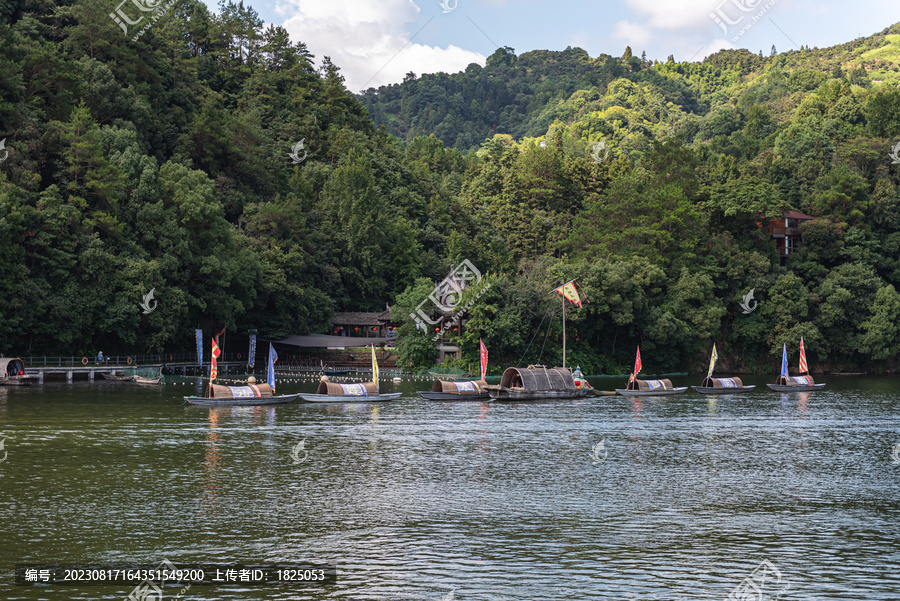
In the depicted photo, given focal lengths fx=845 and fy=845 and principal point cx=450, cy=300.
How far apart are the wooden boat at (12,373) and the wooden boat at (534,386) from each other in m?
39.7

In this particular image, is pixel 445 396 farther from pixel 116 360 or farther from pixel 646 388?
pixel 116 360

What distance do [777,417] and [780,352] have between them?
163 feet

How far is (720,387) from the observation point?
78938mm

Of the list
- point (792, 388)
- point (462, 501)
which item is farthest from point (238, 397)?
point (792, 388)

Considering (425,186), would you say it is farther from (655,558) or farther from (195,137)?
(655,558)

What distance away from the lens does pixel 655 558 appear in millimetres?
24859

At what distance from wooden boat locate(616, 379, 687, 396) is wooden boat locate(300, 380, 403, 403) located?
2283 cm

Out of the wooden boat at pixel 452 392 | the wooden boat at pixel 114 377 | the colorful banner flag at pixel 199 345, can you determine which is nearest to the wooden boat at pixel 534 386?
the wooden boat at pixel 452 392

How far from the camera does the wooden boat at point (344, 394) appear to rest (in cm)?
6300

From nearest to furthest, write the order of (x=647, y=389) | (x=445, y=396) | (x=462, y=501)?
(x=462, y=501)
(x=445, y=396)
(x=647, y=389)

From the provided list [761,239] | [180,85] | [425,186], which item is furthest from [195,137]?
[761,239]

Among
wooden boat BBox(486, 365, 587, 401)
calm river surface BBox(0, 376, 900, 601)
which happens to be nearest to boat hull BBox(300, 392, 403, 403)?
calm river surface BBox(0, 376, 900, 601)

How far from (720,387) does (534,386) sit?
21.0 meters

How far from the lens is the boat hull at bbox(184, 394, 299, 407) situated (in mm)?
59188
